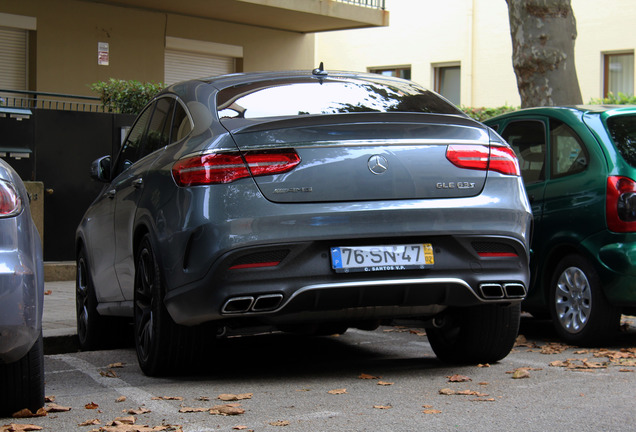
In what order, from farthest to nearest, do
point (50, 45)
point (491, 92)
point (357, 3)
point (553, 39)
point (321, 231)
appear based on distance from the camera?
point (491, 92) → point (357, 3) → point (50, 45) → point (553, 39) → point (321, 231)

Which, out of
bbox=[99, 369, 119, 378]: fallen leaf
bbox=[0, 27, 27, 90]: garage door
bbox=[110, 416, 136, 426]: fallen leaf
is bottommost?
bbox=[99, 369, 119, 378]: fallen leaf

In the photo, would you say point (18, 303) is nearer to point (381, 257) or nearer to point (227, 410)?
point (227, 410)

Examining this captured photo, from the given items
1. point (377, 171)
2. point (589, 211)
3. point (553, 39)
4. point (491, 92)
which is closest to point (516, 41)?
point (553, 39)

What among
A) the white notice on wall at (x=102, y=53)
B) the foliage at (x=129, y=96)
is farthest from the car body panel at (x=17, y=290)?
the white notice on wall at (x=102, y=53)

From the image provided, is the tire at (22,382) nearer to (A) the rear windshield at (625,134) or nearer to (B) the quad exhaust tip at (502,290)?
(B) the quad exhaust tip at (502,290)

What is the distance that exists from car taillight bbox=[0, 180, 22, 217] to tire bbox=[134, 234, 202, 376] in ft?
4.02

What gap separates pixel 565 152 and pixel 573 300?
107 cm

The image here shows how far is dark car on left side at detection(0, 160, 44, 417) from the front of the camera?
165 inches

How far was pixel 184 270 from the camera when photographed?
205 inches

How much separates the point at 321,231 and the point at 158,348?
1.16 meters

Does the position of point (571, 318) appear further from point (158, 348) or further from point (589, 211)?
point (158, 348)

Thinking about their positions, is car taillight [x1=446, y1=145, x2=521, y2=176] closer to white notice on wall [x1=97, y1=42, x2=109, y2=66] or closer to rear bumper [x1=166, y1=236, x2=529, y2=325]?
rear bumper [x1=166, y1=236, x2=529, y2=325]

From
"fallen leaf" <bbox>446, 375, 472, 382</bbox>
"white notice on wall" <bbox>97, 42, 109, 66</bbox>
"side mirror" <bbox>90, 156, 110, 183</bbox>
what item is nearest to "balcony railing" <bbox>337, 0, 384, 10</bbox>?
"white notice on wall" <bbox>97, 42, 109, 66</bbox>

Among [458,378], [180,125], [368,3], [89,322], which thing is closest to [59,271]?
[89,322]
